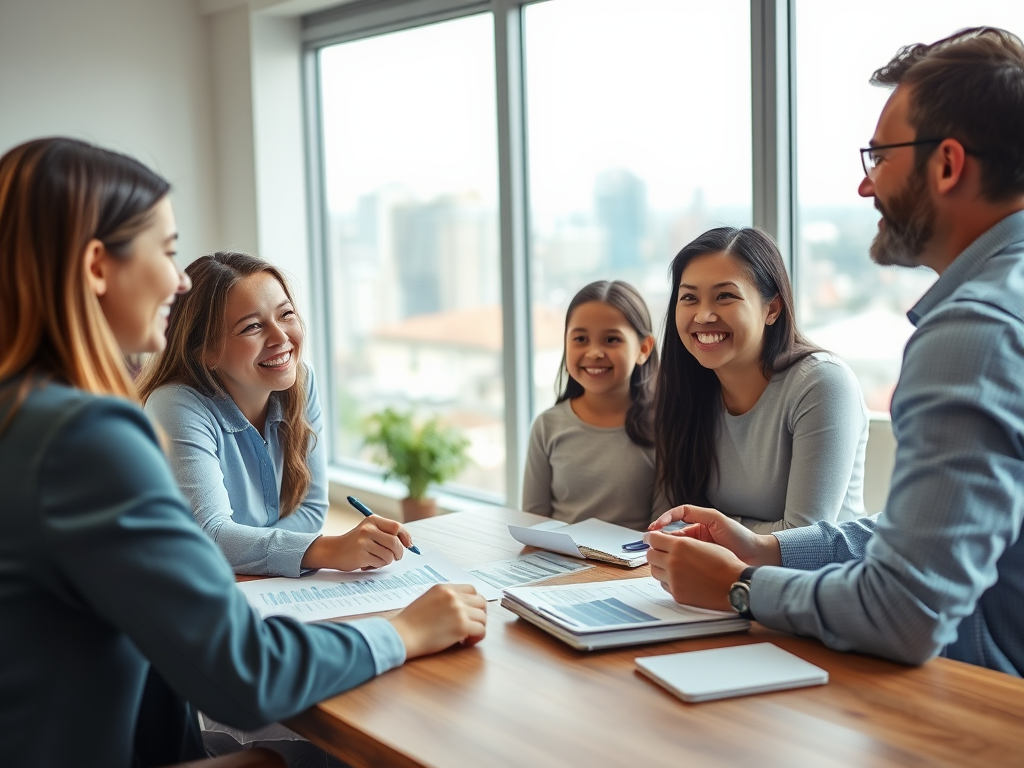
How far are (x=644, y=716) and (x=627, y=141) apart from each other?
276cm

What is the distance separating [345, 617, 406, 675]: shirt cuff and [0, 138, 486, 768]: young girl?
0.07 feet

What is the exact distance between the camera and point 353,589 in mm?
1681

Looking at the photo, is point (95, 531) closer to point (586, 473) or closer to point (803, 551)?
point (803, 551)

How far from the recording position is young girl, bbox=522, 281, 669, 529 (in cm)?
249

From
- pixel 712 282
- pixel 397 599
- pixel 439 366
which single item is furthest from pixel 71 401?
pixel 439 366

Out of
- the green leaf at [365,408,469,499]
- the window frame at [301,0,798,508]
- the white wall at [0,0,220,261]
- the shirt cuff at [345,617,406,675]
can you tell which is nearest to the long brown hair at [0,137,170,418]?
the shirt cuff at [345,617,406,675]

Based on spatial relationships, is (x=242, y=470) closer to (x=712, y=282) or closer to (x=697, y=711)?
(x=712, y=282)

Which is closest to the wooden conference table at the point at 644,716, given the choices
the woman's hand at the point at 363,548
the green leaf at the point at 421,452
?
the woman's hand at the point at 363,548

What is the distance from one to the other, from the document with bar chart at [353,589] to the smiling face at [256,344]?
1.72 feet

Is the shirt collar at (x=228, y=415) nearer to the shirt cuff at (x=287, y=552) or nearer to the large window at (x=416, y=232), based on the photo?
the shirt cuff at (x=287, y=552)

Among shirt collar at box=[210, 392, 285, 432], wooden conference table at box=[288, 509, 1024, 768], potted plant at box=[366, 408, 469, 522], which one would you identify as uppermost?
shirt collar at box=[210, 392, 285, 432]

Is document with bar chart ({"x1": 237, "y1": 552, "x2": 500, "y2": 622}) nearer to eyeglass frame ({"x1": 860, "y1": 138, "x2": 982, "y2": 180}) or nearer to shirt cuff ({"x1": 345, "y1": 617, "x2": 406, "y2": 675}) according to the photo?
shirt cuff ({"x1": 345, "y1": 617, "x2": 406, "y2": 675})

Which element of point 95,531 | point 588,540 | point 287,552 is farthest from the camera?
point 588,540

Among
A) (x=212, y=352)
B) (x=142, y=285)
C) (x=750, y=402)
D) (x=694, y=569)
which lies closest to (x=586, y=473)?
(x=750, y=402)
